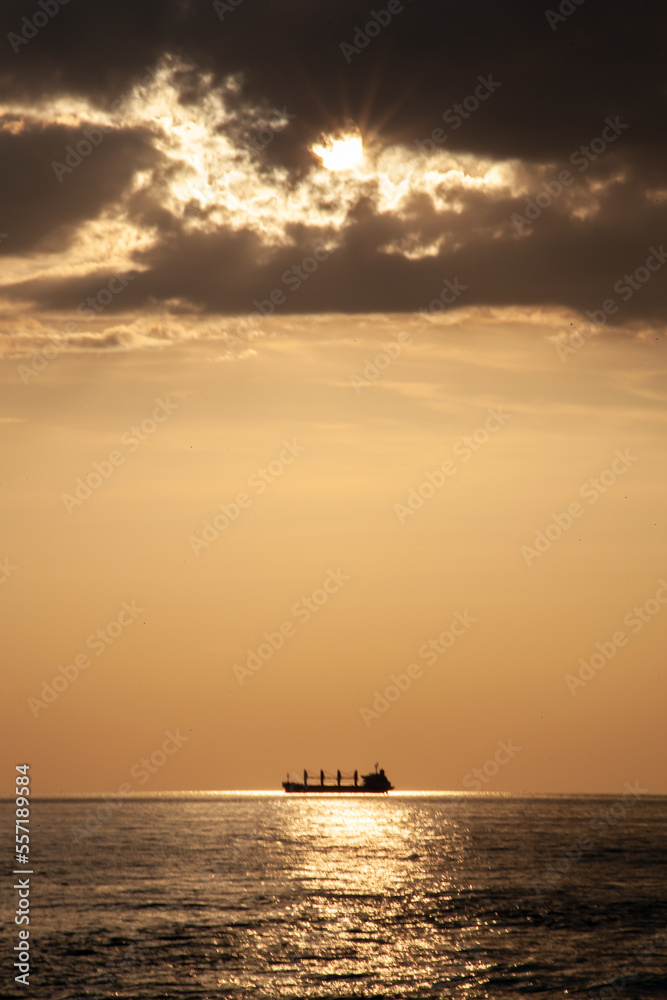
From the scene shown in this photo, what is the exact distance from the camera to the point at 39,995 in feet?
92.0

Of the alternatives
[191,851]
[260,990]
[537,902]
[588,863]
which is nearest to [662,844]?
[588,863]

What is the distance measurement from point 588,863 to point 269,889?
24119 millimetres

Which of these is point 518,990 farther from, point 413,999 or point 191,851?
point 191,851

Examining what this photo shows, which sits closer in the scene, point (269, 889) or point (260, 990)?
point (260, 990)

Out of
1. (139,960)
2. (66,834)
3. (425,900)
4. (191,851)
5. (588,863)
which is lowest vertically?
(139,960)

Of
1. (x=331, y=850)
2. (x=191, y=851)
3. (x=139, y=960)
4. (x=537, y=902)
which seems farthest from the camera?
(x=331, y=850)

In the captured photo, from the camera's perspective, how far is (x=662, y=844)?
277 feet

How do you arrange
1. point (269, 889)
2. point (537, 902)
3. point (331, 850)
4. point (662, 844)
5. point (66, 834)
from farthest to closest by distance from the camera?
point (66, 834) < point (662, 844) < point (331, 850) < point (269, 889) < point (537, 902)

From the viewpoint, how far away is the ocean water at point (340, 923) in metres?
30.1

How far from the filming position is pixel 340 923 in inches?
1587

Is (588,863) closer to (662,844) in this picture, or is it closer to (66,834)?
(662,844)

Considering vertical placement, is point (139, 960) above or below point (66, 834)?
below

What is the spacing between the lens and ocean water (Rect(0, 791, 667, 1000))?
98.8 ft

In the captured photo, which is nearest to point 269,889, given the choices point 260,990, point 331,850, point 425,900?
point 425,900
